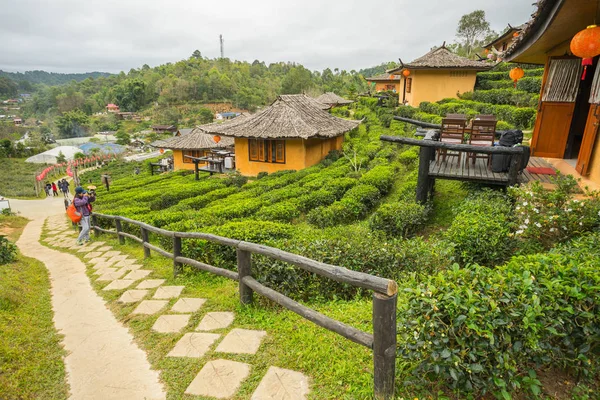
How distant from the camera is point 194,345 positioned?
3.71 m

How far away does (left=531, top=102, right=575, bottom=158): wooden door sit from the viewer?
855cm

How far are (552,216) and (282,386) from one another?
4.44 m

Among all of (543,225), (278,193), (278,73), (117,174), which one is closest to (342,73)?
(278,73)

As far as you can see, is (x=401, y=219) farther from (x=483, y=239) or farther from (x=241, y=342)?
(x=241, y=342)

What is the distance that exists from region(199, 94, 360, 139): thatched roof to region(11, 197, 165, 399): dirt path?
1465 centimetres

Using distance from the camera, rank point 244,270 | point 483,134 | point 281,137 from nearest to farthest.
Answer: point 244,270 < point 483,134 < point 281,137

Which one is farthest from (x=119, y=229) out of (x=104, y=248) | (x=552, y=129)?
(x=552, y=129)

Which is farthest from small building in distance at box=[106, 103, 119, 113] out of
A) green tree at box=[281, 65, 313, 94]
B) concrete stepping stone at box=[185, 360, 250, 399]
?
concrete stepping stone at box=[185, 360, 250, 399]

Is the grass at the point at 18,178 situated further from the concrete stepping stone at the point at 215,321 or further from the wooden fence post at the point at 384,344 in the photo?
the wooden fence post at the point at 384,344

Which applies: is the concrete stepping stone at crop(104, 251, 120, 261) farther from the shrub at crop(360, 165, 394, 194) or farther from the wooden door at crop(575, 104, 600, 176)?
the wooden door at crop(575, 104, 600, 176)

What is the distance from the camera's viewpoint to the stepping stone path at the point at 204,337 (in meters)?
2.99

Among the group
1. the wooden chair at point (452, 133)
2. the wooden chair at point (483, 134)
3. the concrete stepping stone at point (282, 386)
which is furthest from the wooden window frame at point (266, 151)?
the concrete stepping stone at point (282, 386)

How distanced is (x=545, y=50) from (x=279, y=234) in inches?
338

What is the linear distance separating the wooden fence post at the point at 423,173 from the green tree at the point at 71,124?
104 metres
